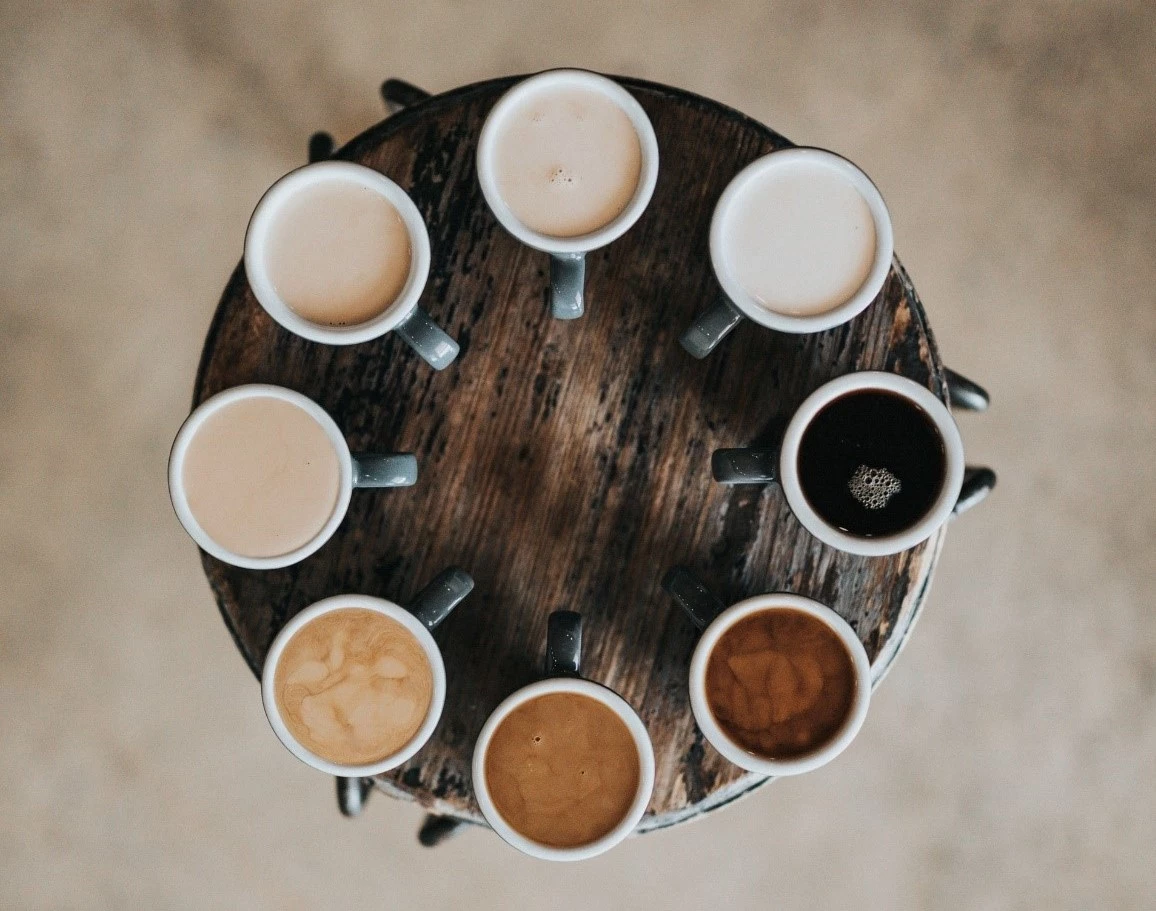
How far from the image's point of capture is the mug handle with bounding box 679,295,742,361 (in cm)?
88

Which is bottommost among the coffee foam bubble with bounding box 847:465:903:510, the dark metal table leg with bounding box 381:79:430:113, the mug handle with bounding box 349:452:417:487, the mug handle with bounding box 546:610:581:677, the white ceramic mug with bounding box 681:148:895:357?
the mug handle with bounding box 546:610:581:677

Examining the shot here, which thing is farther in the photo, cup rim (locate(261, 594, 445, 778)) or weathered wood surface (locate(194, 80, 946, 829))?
weathered wood surface (locate(194, 80, 946, 829))

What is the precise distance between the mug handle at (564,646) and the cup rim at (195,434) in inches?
10.1

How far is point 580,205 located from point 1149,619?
144 centimetres

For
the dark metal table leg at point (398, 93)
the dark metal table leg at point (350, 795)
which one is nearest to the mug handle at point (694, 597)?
the dark metal table leg at point (350, 795)

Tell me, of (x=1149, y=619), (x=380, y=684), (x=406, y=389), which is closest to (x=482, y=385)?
(x=406, y=389)

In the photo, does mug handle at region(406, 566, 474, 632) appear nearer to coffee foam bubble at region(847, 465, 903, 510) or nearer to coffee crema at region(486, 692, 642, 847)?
coffee crema at region(486, 692, 642, 847)

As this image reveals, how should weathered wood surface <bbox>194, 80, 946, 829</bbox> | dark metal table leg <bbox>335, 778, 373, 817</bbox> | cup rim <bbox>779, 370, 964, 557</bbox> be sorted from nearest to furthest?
cup rim <bbox>779, 370, 964, 557</bbox> < weathered wood surface <bbox>194, 80, 946, 829</bbox> < dark metal table leg <bbox>335, 778, 373, 817</bbox>

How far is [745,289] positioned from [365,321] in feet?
1.34

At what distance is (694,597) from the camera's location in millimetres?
900

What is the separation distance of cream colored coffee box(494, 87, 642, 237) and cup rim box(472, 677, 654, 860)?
1.55ft

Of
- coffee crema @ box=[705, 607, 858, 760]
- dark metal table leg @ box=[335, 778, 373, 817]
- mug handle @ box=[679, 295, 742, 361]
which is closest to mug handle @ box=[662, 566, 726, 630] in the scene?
coffee crema @ box=[705, 607, 858, 760]

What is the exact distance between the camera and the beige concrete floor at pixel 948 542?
1593 mm

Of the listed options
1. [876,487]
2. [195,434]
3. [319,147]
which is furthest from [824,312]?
[319,147]
